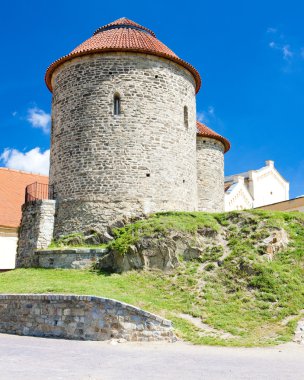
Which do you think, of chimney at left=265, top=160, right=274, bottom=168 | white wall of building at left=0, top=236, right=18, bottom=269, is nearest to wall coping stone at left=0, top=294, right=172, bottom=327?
white wall of building at left=0, top=236, right=18, bottom=269

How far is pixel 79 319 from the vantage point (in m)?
12.7

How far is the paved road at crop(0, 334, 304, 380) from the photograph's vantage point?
26.4 ft

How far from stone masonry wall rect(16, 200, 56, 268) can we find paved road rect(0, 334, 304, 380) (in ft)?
24.1

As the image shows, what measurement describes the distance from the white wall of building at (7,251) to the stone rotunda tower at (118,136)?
33.9 feet

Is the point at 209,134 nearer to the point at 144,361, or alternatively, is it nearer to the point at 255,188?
the point at 144,361

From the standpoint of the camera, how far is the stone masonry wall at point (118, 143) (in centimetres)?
1880

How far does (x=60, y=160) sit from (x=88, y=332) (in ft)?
29.7

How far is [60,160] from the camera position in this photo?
19875mm

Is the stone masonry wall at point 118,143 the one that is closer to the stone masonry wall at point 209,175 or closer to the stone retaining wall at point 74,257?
the stone retaining wall at point 74,257

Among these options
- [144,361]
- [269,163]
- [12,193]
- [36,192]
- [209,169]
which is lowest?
[144,361]

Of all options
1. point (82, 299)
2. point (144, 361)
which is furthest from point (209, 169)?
point (144, 361)

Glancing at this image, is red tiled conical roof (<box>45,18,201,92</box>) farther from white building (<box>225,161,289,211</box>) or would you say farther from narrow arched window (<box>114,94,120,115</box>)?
white building (<box>225,161,289,211</box>)

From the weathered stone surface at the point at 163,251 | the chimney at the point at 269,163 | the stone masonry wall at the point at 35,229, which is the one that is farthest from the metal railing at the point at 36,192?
the chimney at the point at 269,163

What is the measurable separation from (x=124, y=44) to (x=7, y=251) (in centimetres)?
1541
